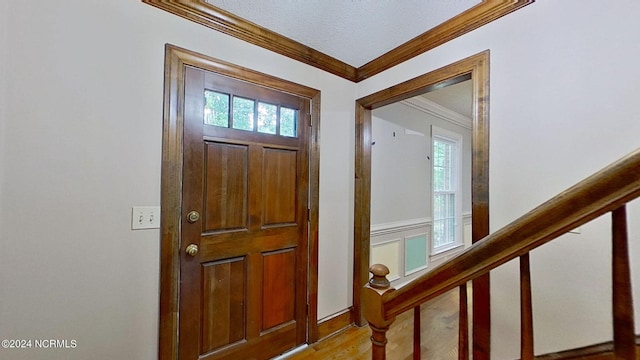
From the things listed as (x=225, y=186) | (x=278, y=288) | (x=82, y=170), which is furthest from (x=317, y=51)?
(x=278, y=288)

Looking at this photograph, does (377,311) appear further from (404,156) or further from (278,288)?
(404,156)

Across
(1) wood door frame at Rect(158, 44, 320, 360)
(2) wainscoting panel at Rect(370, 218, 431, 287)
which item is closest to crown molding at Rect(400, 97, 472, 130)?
(2) wainscoting panel at Rect(370, 218, 431, 287)

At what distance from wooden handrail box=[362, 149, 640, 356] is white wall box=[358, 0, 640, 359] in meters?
1.05

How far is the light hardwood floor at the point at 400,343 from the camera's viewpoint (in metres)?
1.95

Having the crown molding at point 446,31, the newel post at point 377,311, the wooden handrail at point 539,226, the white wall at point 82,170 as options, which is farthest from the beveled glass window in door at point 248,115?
the wooden handrail at point 539,226

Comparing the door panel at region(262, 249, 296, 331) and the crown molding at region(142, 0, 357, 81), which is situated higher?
the crown molding at region(142, 0, 357, 81)

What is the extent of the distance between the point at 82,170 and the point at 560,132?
240cm

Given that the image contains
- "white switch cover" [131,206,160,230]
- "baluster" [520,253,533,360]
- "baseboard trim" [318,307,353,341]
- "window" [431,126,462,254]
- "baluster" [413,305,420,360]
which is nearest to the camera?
"baluster" [520,253,533,360]

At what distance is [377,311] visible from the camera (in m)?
0.89

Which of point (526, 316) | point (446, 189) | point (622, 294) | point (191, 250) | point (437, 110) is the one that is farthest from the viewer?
point (446, 189)

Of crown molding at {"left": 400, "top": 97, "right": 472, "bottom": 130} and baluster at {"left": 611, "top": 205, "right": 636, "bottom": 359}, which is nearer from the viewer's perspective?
baluster at {"left": 611, "top": 205, "right": 636, "bottom": 359}

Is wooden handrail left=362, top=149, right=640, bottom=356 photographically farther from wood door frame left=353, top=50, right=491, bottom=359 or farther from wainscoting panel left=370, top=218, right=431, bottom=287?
wainscoting panel left=370, top=218, right=431, bottom=287

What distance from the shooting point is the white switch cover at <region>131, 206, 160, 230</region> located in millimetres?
1385

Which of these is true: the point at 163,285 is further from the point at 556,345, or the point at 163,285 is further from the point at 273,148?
the point at 556,345
